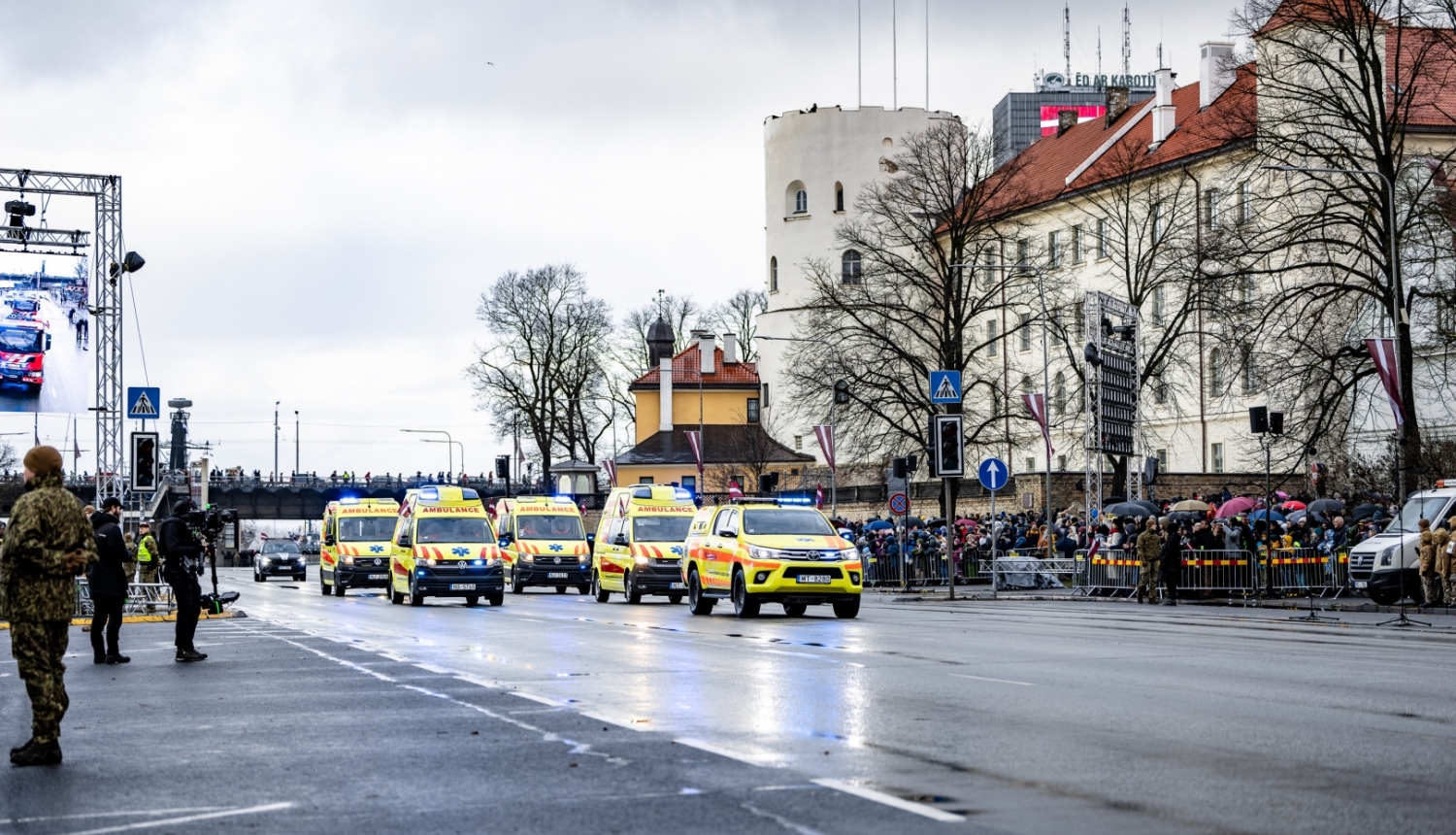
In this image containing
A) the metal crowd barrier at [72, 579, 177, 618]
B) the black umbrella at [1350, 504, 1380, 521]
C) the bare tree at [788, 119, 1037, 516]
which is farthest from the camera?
the bare tree at [788, 119, 1037, 516]

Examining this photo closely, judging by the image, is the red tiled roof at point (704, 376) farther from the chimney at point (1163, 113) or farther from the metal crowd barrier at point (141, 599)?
the metal crowd barrier at point (141, 599)

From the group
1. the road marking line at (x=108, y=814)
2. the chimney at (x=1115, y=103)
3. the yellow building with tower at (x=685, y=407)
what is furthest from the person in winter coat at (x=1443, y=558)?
the yellow building with tower at (x=685, y=407)

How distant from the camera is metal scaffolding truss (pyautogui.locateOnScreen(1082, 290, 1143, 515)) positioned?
141ft

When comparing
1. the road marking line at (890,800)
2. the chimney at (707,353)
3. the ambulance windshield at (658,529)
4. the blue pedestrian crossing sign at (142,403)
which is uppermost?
the chimney at (707,353)

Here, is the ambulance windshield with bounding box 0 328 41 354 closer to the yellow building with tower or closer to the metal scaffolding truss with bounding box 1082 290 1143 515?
the metal scaffolding truss with bounding box 1082 290 1143 515

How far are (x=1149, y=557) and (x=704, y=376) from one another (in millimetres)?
89352

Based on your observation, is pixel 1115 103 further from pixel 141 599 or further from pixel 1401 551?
pixel 141 599

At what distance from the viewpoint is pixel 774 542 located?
2841cm

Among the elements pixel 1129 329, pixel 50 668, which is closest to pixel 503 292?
pixel 1129 329

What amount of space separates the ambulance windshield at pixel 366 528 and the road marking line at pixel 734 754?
38558mm

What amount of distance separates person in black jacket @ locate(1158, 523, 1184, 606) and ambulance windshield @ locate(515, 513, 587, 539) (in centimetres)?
1649

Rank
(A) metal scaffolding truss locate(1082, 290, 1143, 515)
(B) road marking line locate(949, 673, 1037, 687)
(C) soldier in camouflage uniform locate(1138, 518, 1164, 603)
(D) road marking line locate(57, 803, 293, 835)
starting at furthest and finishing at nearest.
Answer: (A) metal scaffolding truss locate(1082, 290, 1143, 515) → (C) soldier in camouflage uniform locate(1138, 518, 1164, 603) → (B) road marking line locate(949, 673, 1037, 687) → (D) road marking line locate(57, 803, 293, 835)

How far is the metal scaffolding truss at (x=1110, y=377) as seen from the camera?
141ft

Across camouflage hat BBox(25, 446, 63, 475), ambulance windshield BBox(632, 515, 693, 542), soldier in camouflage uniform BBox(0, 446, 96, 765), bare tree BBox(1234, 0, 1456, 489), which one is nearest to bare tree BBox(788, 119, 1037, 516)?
bare tree BBox(1234, 0, 1456, 489)
